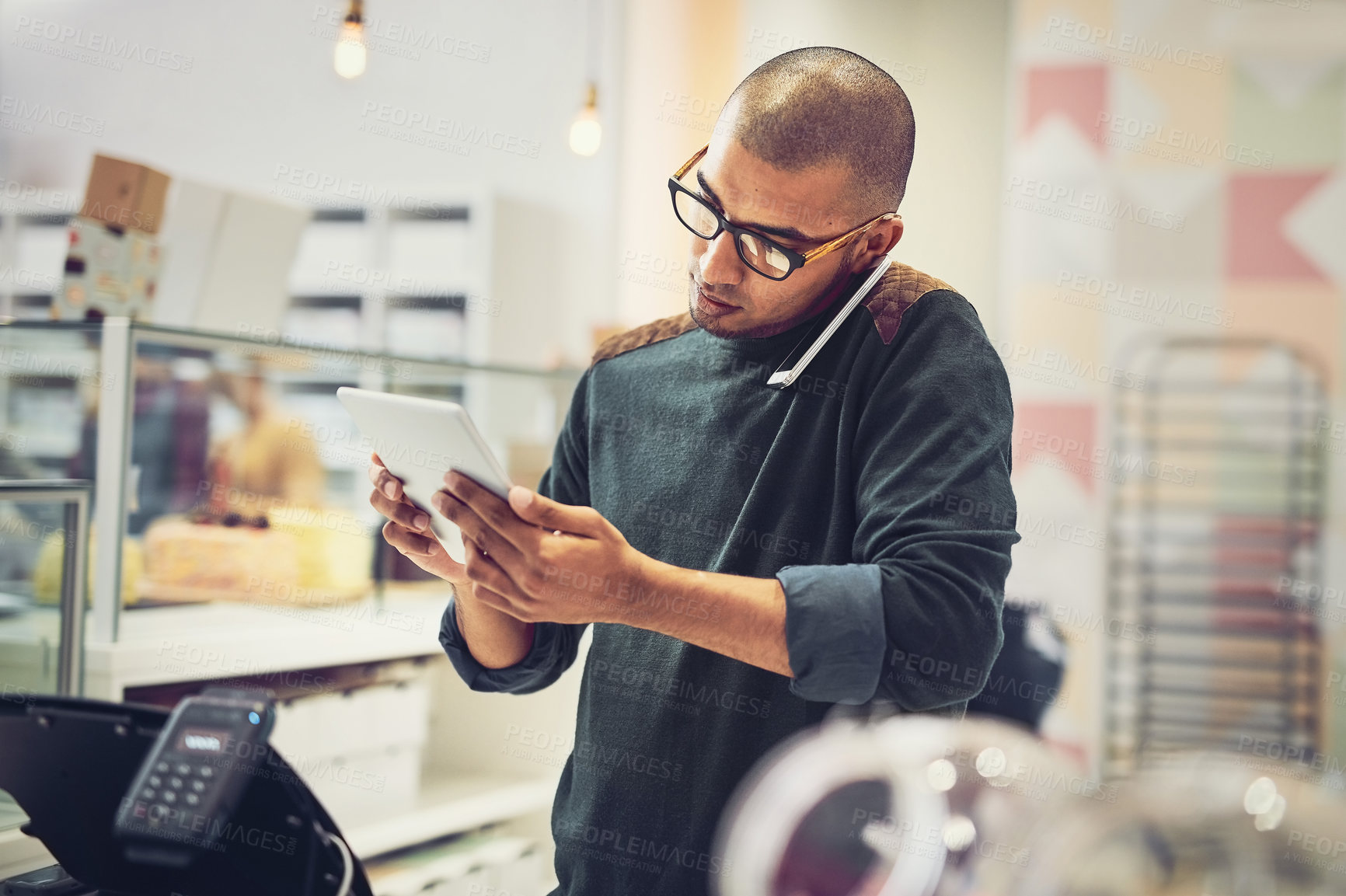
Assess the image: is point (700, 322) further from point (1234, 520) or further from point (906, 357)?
point (1234, 520)

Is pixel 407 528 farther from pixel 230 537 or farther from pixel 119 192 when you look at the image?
pixel 119 192

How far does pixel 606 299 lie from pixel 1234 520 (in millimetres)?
3453

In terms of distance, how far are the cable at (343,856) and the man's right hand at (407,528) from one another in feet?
0.82

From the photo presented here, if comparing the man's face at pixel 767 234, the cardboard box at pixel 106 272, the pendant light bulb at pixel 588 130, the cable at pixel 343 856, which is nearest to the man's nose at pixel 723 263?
the man's face at pixel 767 234

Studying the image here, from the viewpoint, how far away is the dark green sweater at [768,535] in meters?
0.87

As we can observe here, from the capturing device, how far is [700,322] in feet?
3.59

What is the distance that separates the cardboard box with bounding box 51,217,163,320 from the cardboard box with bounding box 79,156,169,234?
28 mm

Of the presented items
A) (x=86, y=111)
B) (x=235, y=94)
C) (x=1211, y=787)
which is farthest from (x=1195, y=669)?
(x=86, y=111)

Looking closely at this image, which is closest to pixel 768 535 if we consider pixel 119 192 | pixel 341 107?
pixel 119 192

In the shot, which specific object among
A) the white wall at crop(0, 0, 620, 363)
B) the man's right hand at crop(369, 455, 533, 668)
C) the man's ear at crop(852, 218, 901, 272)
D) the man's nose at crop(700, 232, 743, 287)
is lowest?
the man's right hand at crop(369, 455, 533, 668)

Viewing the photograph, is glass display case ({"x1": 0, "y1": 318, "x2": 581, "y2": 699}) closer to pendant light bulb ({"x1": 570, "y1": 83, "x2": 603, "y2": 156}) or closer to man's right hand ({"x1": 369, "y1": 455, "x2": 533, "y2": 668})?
man's right hand ({"x1": 369, "y1": 455, "x2": 533, "y2": 668})

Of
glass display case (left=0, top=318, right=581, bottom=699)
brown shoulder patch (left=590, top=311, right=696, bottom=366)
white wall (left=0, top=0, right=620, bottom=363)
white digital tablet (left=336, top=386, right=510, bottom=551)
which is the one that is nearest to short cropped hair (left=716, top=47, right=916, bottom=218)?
brown shoulder patch (left=590, top=311, right=696, bottom=366)

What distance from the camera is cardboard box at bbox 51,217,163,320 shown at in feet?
6.27

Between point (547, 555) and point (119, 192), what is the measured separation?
65.7 inches
